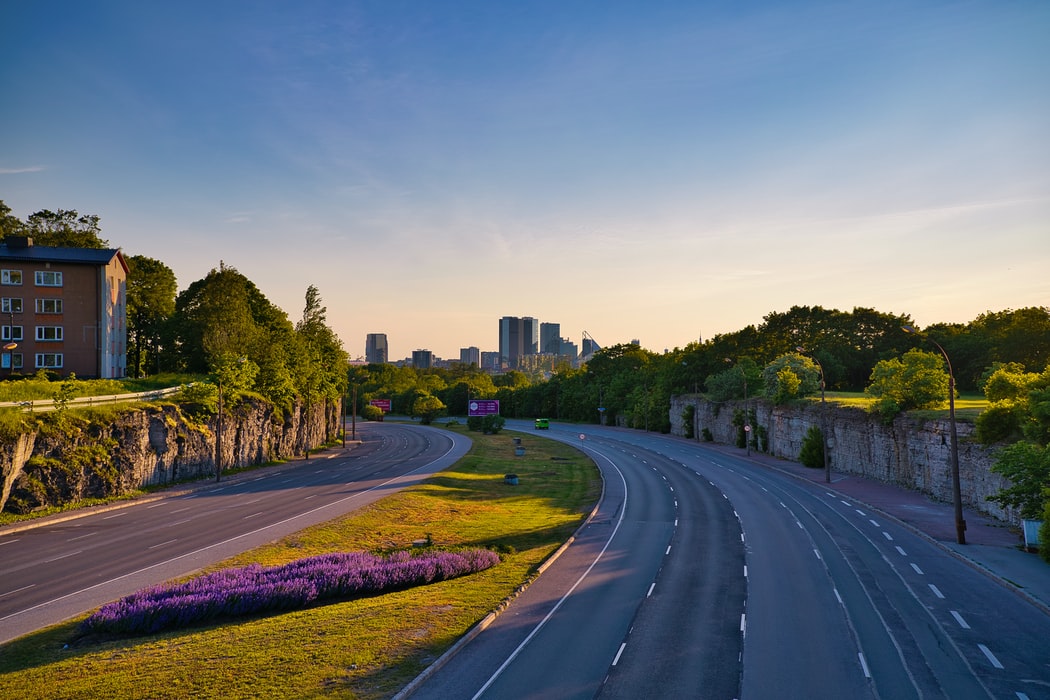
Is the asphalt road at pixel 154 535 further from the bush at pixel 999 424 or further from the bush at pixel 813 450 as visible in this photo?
the bush at pixel 999 424

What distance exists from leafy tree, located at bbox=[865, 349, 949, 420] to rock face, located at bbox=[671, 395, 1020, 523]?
1401 mm

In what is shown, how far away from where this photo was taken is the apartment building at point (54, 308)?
2303 inches

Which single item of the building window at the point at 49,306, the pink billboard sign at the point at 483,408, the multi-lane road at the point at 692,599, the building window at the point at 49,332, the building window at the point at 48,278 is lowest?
the multi-lane road at the point at 692,599

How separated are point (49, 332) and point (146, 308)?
24.1 meters

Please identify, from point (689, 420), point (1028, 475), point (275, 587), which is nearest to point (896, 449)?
point (1028, 475)

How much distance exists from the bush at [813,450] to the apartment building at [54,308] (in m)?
71.0

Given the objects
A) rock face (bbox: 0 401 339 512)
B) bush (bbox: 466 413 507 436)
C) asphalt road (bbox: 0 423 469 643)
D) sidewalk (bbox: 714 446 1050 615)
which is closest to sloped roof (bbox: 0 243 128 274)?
rock face (bbox: 0 401 339 512)

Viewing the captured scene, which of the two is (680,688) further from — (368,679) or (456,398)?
(456,398)

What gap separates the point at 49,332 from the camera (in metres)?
59.7

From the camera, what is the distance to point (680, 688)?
47.4ft

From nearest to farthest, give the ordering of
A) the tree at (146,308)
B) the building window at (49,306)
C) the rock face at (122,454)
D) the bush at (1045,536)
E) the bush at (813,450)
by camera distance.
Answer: the bush at (1045,536) → the rock face at (122,454) → the bush at (813,450) → the building window at (49,306) → the tree at (146,308)

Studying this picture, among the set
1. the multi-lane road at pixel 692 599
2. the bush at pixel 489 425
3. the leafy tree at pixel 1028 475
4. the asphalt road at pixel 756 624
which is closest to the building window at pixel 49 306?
the multi-lane road at pixel 692 599

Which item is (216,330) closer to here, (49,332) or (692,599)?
(49,332)

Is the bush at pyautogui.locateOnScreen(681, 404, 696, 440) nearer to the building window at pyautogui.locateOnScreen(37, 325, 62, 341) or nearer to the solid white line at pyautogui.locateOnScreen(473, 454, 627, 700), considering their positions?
the solid white line at pyautogui.locateOnScreen(473, 454, 627, 700)
